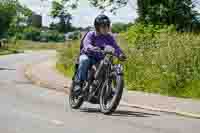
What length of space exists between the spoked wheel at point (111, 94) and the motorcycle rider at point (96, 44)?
0.63m

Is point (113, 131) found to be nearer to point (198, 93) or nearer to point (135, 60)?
point (198, 93)

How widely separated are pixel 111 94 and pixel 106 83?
221 millimetres

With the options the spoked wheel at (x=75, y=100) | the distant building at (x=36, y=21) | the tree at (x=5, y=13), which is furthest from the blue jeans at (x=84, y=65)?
the distant building at (x=36, y=21)

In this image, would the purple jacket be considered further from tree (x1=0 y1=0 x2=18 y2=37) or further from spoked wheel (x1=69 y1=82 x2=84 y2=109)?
tree (x1=0 y1=0 x2=18 y2=37)

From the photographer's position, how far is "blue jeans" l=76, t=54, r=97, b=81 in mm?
11664

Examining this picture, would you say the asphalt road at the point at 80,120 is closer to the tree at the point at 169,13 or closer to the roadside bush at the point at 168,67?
the roadside bush at the point at 168,67

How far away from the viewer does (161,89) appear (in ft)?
51.6

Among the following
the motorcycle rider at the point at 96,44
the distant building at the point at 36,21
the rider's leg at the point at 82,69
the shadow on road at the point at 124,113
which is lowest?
the distant building at the point at 36,21

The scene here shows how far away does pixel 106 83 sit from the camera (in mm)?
11180

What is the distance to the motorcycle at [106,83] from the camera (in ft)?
35.7

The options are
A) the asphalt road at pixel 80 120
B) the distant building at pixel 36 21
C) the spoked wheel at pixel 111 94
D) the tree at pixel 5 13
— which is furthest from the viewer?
the distant building at pixel 36 21

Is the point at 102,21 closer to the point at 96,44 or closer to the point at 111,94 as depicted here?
the point at 96,44

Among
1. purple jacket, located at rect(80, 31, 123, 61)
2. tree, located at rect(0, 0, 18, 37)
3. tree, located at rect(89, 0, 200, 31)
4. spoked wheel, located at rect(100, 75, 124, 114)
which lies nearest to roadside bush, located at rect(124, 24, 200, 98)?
purple jacket, located at rect(80, 31, 123, 61)

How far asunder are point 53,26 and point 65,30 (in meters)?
7.45
